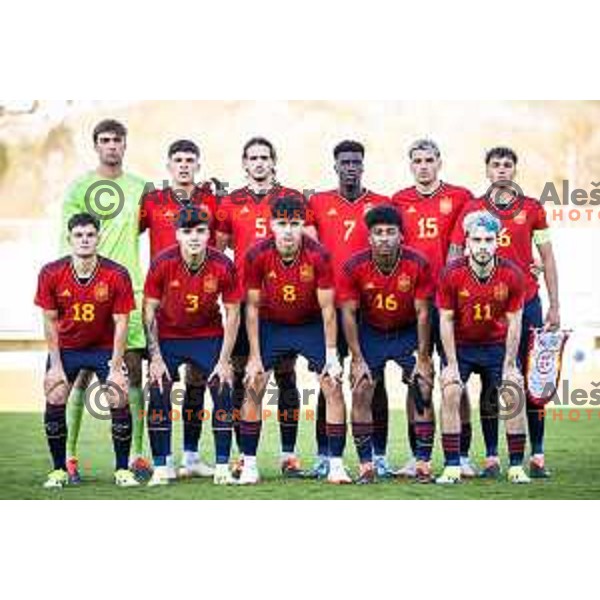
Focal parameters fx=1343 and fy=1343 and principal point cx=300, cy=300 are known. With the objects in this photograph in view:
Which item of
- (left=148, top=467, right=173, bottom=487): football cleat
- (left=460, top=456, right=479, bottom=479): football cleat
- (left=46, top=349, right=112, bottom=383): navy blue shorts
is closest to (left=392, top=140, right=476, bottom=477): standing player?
(left=460, top=456, right=479, bottom=479): football cleat

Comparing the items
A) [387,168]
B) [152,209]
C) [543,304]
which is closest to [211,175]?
[152,209]

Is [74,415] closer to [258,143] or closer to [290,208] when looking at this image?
[290,208]

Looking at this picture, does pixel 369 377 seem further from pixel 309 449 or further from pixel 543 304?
pixel 543 304

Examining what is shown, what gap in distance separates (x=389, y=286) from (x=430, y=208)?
0.46m

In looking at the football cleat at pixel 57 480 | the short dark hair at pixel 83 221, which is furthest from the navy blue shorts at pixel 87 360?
the short dark hair at pixel 83 221

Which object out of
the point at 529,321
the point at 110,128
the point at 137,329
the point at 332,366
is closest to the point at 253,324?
the point at 332,366

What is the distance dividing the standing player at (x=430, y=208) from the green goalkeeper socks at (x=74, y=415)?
1.66 metres

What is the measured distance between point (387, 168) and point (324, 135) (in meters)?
0.36

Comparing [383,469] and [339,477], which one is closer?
[339,477]

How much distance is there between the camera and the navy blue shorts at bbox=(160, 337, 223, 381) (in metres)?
6.70

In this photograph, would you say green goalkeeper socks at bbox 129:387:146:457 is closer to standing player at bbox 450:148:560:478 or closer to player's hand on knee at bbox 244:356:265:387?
player's hand on knee at bbox 244:356:265:387

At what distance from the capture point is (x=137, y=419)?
22.3ft

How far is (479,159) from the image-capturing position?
266 inches

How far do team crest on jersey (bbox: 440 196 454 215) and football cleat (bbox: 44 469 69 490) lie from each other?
231cm
